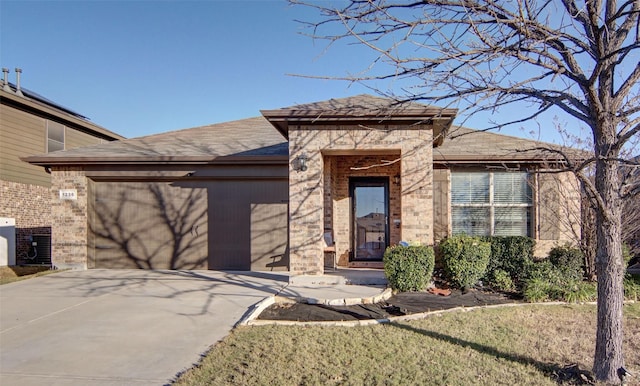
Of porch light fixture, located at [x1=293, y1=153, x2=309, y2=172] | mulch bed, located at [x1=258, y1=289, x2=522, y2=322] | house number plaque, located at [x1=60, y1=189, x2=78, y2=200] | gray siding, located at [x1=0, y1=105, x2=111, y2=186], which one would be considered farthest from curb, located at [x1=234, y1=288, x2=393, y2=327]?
gray siding, located at [x1=0, y1=105, x2=111, y2=186]

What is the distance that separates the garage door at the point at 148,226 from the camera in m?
9.73

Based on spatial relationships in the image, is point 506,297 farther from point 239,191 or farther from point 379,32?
point 239,191

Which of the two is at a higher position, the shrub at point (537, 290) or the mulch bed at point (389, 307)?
the shrub at point (537, 290)

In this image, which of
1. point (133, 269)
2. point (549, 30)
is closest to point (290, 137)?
point (549, 30)

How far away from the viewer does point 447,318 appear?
5.42 metres

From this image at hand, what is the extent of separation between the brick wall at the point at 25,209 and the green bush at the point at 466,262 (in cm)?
1276

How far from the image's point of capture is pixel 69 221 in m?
9.73

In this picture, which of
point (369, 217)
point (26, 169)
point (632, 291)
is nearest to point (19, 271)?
point (26, 169)

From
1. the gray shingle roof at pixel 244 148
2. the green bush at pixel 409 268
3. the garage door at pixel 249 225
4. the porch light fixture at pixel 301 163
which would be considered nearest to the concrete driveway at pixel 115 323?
the garage door at pixel 249 225

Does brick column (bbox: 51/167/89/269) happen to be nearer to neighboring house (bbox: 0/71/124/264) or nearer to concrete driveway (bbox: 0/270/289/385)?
concrete driveway (bbox: 0/270/289/385)

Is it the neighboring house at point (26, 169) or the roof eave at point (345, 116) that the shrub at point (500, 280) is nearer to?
the roof eave at point (345, 116)

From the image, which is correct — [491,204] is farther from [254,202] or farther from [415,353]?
[415,353]

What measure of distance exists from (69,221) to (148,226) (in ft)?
6.44

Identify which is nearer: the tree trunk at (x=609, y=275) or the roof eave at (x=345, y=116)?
the tree trunk at (x=609, y=275)
